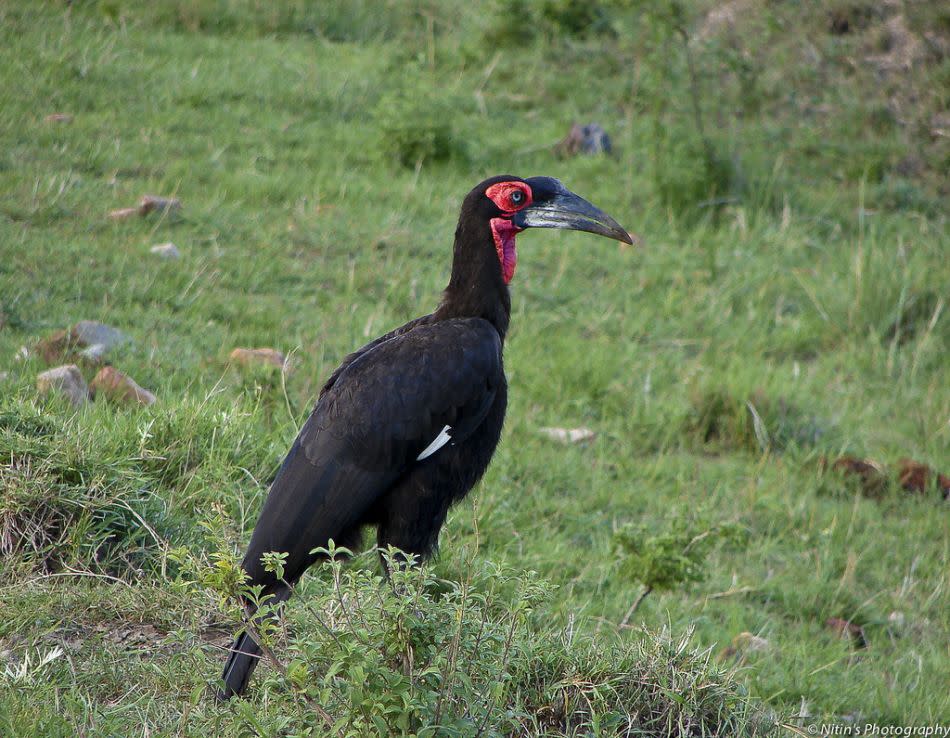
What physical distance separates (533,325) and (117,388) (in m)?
2.18

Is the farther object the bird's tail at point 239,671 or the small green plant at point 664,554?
the small green plant at point 664,554

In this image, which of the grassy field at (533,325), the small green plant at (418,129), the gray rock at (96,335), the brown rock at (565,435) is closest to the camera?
the grassy field at (533,325)

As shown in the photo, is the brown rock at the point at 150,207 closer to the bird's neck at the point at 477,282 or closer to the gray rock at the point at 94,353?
the gray rock at the point at 94,353

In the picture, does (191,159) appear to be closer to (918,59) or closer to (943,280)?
(943,280)

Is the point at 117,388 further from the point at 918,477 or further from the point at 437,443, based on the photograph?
the point at 918,477

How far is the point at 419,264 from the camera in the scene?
6012 mm

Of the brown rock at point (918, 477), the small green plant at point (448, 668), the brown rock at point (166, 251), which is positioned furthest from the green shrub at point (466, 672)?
the brown rock at point (166, 251)

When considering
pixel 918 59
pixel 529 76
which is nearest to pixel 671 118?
pixel 529 76

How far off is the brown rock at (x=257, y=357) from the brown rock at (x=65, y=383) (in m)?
0.73

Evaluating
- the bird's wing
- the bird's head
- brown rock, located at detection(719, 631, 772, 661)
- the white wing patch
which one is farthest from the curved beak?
brown rock, located at detection(719, 631, 772, 661)

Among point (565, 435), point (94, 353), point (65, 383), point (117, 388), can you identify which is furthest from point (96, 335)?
point (565, 435)

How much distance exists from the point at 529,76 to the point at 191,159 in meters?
2.70

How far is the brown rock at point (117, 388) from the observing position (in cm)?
426

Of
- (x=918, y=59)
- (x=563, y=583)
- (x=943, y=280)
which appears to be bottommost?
(x=563, y=583)
